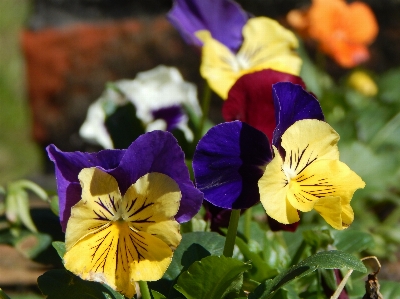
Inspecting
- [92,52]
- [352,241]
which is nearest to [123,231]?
[352,241]

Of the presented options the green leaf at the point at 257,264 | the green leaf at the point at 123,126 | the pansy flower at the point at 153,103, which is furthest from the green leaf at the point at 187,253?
the pansy flower at the point at 153,103

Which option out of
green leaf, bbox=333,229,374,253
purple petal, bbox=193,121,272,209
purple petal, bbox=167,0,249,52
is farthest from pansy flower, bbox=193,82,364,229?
purple petal, bbox=167,0,249,52

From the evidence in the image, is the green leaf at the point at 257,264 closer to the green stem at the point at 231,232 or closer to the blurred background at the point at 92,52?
the green stem at the point at 231,232

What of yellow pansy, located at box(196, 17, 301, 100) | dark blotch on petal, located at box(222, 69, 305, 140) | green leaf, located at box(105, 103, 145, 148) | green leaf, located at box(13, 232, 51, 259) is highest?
dark blotch on petal, located at box(222, 69, 305, 140)

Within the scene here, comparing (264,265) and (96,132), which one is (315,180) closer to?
(264,265)

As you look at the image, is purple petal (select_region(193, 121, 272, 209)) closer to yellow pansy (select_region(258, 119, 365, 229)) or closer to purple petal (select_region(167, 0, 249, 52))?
yellow pansy (select_region(258, 119, 365, 229))

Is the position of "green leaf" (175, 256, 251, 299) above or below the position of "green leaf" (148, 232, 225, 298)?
above
